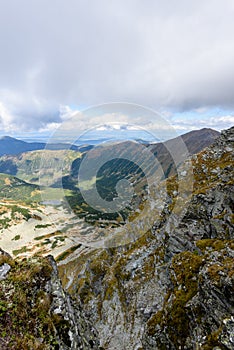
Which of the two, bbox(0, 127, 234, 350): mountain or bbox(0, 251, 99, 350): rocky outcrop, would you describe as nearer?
bbox(0, 251, 99, 350): rocky outcrop

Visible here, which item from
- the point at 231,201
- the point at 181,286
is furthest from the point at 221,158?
the point at 181,286

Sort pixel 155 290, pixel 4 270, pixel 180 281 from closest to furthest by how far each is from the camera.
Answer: pixel 4 270, pixel 180 281, pixel 155 290

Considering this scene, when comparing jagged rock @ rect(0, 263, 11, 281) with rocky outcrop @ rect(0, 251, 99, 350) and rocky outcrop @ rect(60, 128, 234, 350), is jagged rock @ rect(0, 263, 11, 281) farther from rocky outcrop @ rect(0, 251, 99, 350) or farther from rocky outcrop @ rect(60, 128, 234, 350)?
rocky outcrop @ rect(60, 128, 234, 350)

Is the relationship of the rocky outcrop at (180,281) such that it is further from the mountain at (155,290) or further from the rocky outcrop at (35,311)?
the rocky outcrop at (35,311)

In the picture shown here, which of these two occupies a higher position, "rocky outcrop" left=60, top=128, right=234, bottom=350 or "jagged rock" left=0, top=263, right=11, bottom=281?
"jagged rock" left=0, top=263, right=11, bottom=281

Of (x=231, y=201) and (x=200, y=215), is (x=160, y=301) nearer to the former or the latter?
(x=200, y=215)

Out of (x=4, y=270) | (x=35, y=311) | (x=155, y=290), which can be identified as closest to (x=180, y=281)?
(x=155, y=290)

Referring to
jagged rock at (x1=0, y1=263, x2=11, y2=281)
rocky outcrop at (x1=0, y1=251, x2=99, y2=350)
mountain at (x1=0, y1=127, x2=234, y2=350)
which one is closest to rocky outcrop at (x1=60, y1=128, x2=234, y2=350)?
mountain at (x1=0, y1=127, x2=234, y2=350)

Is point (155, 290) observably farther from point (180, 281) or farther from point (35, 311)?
point (35, 311)

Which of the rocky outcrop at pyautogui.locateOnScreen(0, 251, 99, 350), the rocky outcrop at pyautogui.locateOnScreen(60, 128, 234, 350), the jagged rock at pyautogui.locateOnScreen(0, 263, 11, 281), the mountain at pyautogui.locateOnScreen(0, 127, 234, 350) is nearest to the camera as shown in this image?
the rocky outcrop at pyautogui.locateOnScreen(0, 251, 99, 350)
